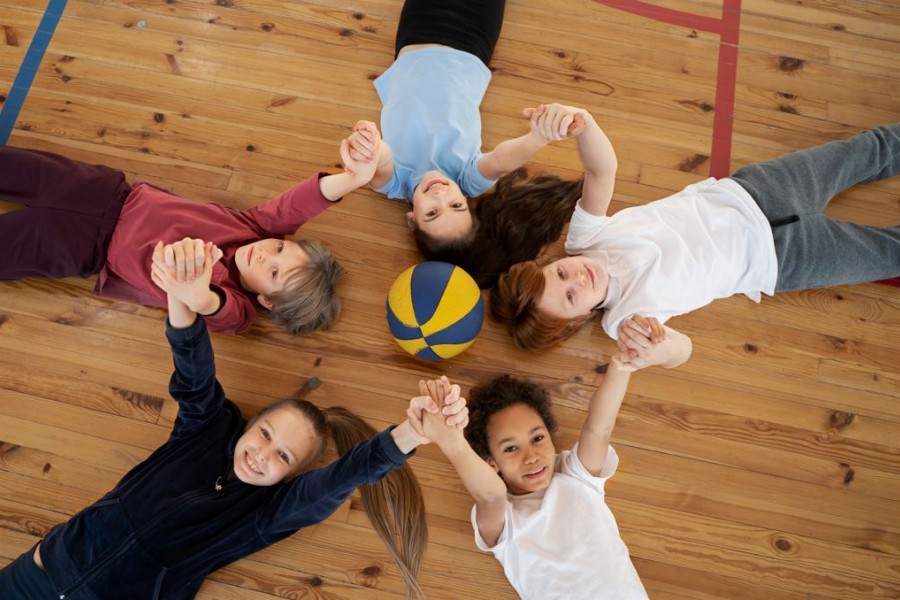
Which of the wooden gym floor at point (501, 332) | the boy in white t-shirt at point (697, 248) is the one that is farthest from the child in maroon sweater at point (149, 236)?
the boy in white t-shirt at point (697, 248)

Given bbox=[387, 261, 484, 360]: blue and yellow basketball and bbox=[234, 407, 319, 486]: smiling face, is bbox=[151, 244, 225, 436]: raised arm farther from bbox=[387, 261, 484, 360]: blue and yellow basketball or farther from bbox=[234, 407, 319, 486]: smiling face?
bbox=[387, 261, 484, 360]: blue and yellow basketball

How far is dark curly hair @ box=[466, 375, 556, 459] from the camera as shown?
2139 mm

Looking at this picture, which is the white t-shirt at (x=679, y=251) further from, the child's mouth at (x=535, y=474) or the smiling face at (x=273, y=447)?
the smiling face at (x=273, y=447)

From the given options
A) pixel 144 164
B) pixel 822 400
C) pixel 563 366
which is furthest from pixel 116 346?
pixel 822 400

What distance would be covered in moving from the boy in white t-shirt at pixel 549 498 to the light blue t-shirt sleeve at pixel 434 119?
85 cm

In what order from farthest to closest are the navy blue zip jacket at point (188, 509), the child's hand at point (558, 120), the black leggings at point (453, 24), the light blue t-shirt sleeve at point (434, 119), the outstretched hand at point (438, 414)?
1. the black leggings at point (453, 24)
2. the light blue t-shirt sleeve at point (434, 119)
3. the child's hand at point (558, 120)
4. the navy blue zip jacket at point (188, 509)
5. the outstretched hand at point (438, 414)

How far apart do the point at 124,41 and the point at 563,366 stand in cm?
220

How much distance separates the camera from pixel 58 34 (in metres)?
2.67

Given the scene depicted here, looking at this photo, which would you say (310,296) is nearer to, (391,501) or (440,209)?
(440,209)

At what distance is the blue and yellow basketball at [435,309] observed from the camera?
2.03 m

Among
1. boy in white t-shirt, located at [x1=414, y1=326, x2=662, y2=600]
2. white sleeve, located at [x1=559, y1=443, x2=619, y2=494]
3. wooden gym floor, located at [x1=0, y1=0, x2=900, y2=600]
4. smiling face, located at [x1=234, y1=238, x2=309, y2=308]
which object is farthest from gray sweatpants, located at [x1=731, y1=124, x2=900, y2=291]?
smiling face, located at [x1=234, y1=238, x2=309, y2=308]

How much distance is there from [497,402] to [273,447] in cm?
73

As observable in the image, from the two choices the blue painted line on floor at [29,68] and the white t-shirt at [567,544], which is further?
the blue painted line on floor at [29,68]

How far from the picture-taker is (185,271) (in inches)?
69.8
